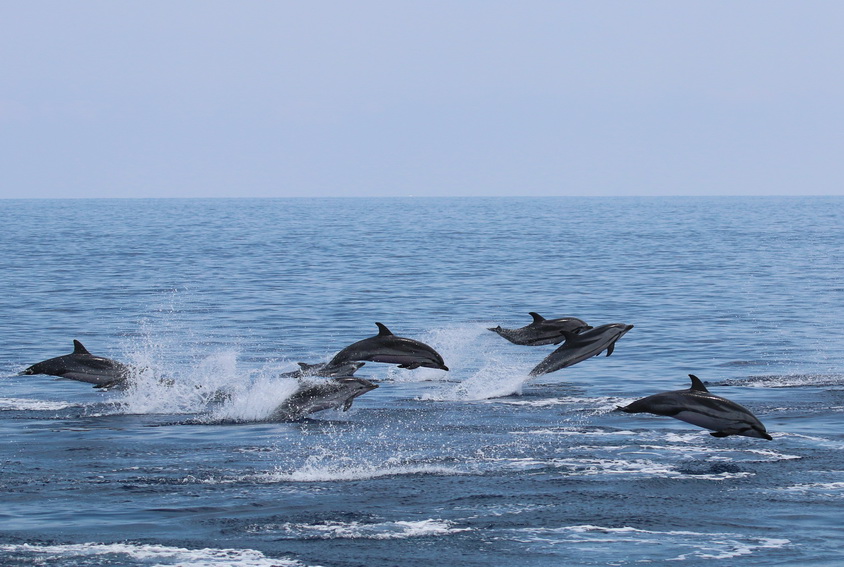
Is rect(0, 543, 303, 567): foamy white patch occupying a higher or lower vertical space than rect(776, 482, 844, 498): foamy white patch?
lower

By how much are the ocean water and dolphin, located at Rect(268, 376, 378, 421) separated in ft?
0.86

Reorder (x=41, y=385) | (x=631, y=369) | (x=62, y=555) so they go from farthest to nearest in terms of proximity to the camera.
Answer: (x=631, y=369)
(x=41, y=385)
(x=62, y=555)

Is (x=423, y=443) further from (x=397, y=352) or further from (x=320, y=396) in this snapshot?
(x=320, y=396)

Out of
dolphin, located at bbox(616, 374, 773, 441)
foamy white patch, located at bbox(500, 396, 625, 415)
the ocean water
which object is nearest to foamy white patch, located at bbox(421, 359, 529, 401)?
the ocean water

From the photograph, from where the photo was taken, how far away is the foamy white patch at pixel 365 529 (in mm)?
13156

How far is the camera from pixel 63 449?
1745cm

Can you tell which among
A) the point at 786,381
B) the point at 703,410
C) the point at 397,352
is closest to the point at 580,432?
the point at 397,352

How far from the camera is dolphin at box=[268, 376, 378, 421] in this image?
19.6 meters

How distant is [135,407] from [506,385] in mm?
6997

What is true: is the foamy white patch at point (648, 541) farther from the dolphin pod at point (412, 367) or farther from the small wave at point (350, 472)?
the small wave at point (350, 472)

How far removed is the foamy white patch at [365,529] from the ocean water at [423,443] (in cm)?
4

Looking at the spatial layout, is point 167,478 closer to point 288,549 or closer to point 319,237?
point 288,549

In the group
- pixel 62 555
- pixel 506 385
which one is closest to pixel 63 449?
pixel 62 555

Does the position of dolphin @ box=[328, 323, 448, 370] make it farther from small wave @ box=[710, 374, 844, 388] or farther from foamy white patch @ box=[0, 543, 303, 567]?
small wave @ box=[710, 374, 844, 388]
